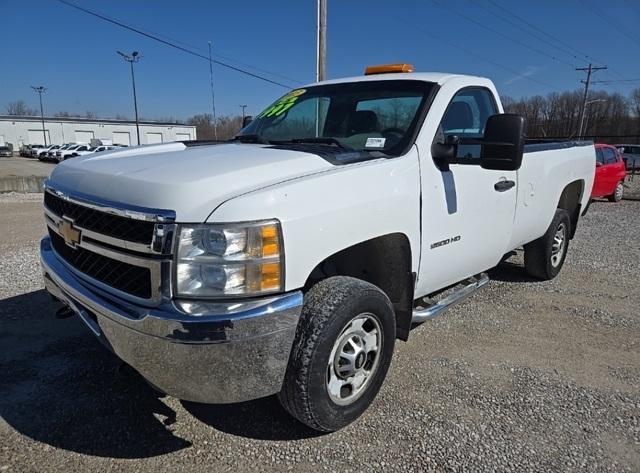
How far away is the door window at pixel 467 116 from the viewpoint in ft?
9.97

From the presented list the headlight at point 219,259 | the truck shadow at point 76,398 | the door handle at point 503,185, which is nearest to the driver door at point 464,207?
the door handle at point 503,185

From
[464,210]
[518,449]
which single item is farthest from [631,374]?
[464,210]

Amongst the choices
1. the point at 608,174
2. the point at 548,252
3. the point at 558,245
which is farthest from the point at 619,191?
the point at 548,252

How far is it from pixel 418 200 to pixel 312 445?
152 cm

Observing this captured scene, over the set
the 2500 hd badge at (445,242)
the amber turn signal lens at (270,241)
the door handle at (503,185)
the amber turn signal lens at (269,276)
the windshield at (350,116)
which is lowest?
the 2500 hd badge at (445,242)

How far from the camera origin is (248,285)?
1960 mm

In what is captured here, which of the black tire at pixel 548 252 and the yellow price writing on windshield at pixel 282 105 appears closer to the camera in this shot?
the yellow price writing on windshield at pixel 282 105

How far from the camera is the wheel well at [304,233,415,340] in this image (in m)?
2.73

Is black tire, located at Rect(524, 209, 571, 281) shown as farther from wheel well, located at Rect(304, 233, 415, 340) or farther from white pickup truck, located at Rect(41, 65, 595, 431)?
wheel well, located at Rect(304, 233, 415, 340)

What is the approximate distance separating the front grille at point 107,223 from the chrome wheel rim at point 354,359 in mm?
1076

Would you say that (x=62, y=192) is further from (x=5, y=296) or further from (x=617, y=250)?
(x=617, y=250)

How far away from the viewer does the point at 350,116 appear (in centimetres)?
346

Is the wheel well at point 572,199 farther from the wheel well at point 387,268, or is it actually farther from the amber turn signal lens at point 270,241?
the amber turn signal lens at point 270,241

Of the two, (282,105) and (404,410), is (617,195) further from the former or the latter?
(404,410)
